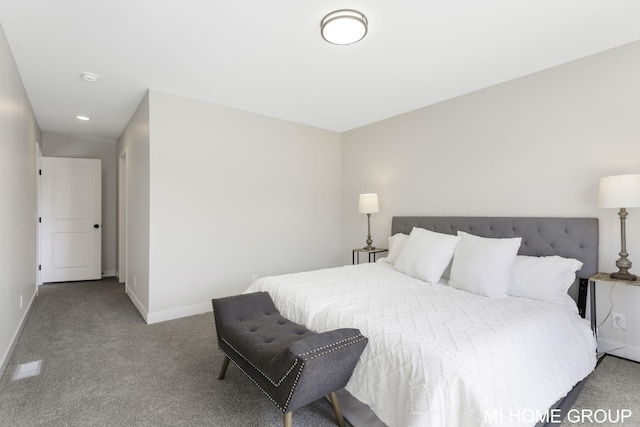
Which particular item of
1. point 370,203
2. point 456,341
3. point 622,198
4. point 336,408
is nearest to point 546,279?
point 622,198

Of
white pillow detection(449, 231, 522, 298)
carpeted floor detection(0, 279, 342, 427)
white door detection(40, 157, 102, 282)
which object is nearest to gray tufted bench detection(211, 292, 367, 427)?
carpeted floor detection(0, 279, 342, 427)

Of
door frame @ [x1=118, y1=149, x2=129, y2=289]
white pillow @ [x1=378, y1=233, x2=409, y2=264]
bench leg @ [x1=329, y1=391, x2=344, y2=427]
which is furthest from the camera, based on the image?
door frame @ [x1=118, y1=149, x2=129, y2=289]

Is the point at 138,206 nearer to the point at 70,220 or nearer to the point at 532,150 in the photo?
the point at 70,220

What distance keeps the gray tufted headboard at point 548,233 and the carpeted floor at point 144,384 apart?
83 centimetres

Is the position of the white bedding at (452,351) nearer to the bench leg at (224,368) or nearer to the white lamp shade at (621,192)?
the bench leg at (224,368)

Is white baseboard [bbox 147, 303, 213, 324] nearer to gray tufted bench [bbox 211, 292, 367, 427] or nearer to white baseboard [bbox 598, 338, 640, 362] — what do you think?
gray tufted bench [bbox 211, 292, 367, 427]

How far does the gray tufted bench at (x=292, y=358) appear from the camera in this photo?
1420mm

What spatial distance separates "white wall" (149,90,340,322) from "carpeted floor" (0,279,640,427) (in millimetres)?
612

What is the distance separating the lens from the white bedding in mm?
1280

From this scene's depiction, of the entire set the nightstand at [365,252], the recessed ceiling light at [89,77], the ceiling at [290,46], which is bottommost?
the nightstand at [365,252]

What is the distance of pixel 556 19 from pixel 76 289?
6365mm

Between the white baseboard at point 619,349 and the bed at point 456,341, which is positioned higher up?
the bed at point 456,341

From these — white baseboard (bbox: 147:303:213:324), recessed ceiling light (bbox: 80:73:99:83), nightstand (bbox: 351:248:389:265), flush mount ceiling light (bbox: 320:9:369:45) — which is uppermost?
recessed ceiling light (bbox: 80:73:99:83)

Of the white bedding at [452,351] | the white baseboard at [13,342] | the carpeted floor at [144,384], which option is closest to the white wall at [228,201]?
the carpeted floor at [144,384]
